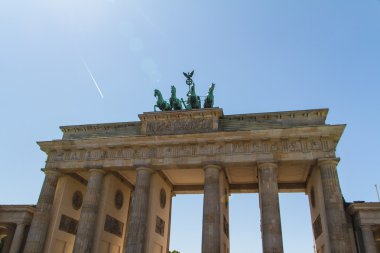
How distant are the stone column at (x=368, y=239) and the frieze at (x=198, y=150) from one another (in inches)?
216

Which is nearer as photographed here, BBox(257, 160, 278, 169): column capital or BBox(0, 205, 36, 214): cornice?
BBox(257, 160, 278, 169): column capital

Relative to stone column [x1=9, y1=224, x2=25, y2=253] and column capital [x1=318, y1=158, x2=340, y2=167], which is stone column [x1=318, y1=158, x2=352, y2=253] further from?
stone column [x1=9, y1=224, x2=25, y2=253]

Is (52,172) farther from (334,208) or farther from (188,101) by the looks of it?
(334,208)

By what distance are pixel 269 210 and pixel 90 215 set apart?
1306cm

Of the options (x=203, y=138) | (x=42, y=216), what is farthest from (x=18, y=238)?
(x=203, y=138)

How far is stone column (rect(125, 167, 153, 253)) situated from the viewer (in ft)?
75.8

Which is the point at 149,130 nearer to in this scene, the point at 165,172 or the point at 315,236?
the point at 165,172

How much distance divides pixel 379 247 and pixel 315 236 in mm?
6190

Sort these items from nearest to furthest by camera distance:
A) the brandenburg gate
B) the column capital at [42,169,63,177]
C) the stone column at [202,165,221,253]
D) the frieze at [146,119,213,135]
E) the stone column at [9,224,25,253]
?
1. the stone column at [202,165,221,253]
2. the brandenburg gate
3. the stone column at [9,224,25,253]
4. the frieze at [146,119,213,135]
5. the column capital at [42,169,63,177]

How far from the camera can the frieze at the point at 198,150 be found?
23.9 meters

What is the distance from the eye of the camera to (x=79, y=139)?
1096 inches

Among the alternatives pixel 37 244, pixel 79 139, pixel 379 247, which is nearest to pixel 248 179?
pixel 379 247

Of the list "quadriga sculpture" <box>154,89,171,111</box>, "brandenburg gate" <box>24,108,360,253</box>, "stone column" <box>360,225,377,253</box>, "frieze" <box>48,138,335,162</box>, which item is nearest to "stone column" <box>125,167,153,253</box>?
"brandenburg gate" <box>24,108,360,253</box>

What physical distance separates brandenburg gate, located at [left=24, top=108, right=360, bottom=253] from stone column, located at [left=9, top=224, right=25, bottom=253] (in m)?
1.40
